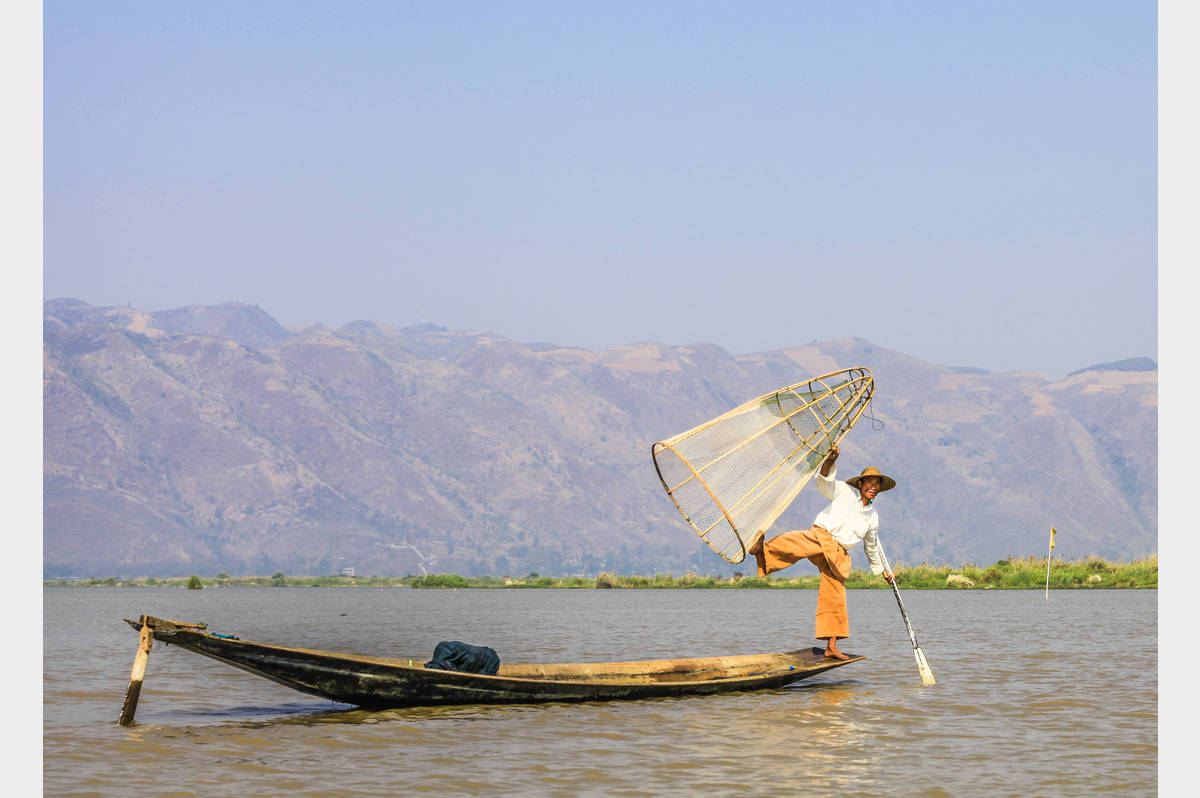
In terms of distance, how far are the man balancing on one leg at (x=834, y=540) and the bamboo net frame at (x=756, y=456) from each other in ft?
0.82

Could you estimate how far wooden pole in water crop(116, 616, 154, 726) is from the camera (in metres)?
10.7

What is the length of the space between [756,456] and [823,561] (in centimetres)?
123

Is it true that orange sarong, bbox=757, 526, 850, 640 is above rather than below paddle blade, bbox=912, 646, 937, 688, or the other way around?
above

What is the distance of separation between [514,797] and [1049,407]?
16876 cm

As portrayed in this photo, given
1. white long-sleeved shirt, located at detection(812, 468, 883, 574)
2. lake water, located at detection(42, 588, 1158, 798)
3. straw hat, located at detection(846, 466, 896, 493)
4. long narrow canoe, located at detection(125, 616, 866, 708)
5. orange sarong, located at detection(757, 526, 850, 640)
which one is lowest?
lake water, located at detection(42, 588, 1158, 798)

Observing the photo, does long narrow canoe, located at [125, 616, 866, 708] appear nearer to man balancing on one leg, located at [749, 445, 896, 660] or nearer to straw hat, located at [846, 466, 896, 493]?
man balancing on one leg, located at [749, 445, 896, 660]

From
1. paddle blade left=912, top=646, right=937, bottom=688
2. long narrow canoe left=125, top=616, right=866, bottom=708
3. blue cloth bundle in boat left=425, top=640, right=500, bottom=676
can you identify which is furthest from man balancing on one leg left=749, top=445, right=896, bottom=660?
blue cloth bundle in boat left=425, top=640, right=500, bottom=676

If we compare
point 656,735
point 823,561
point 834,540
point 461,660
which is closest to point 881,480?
point 834,540

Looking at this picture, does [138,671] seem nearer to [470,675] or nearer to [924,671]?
[470,675]

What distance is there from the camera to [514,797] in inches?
353

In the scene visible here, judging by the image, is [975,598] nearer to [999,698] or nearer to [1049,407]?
[999,698]

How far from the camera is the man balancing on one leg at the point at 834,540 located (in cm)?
1320

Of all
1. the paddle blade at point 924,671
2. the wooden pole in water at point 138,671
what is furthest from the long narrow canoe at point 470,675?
the paddle blade at point 924,671

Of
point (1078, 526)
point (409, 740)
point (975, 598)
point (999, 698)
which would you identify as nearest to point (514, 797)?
point (409, 740)
